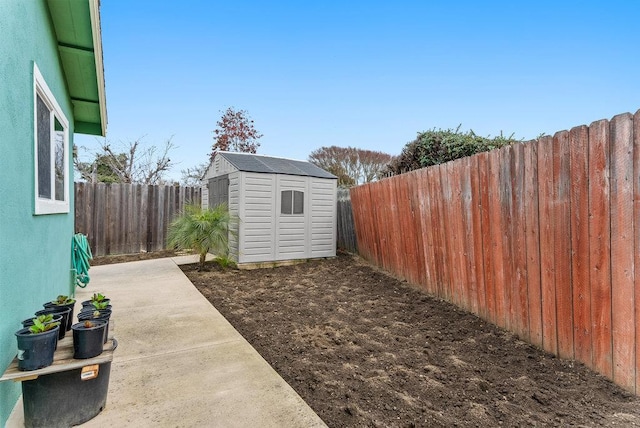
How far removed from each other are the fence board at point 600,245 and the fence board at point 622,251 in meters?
0.04

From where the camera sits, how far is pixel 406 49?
27.0ft

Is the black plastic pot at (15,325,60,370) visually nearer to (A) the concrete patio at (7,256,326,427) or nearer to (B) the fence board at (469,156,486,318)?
(A) the concrete patio at (7,256,326,427)

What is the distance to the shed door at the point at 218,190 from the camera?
24.4 feet

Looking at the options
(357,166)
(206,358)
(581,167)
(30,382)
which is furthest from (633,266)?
(357,166)

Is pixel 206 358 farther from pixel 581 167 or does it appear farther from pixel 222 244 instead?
pixel 222 244

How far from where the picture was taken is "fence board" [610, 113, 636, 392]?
212 centimetres

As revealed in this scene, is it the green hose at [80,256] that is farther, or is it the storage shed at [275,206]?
the storage shed at [275,206]

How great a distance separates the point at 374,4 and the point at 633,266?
7.72 m

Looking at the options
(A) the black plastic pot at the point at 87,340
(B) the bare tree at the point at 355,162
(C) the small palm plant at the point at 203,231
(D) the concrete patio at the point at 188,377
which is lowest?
(D) the concrete patio at the point at 188,377

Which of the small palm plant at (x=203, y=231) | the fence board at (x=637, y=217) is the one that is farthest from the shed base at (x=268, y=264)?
the fence board at (x=637, y=217)

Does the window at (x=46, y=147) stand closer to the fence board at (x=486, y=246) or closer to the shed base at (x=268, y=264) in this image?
the shed base at (x=268, y=264)

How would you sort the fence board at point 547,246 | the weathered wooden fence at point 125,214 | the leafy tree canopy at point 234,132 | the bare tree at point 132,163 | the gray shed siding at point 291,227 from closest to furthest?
the fence board at point 547,246 → the gray shed siding at point 291,227 → the weathered wooden fence at point 125,214 → the bare tree at point 132,163 → the leafy tree canopy at point 234,132

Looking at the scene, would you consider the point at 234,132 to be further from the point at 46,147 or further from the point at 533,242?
the point at 533,242

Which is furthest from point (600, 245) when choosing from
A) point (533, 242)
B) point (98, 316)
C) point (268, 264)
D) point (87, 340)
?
point (268, 264)
